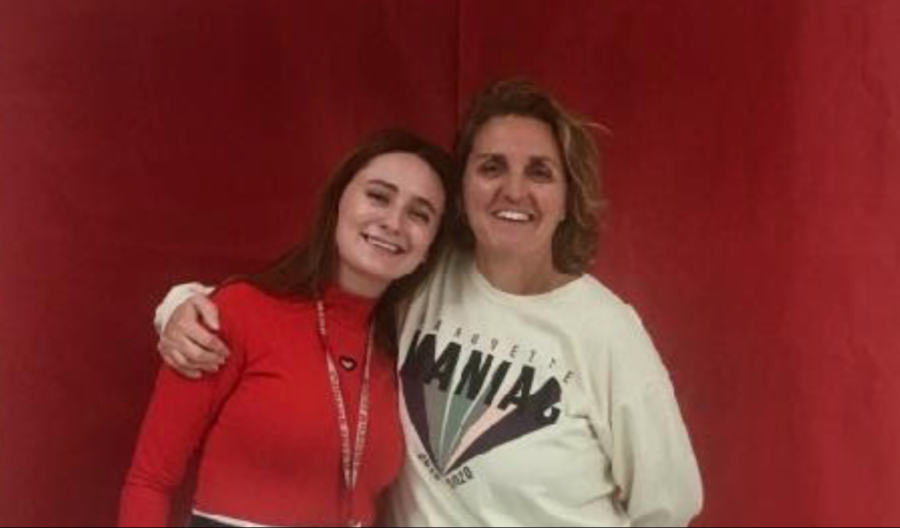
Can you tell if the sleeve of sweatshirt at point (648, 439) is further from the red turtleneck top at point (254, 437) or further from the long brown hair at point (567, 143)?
the red turtleneck top at point (254, 437)

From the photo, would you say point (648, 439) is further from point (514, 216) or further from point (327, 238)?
point (327, 238)

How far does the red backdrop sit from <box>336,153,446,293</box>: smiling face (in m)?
0.04

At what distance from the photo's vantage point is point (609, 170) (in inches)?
36.6

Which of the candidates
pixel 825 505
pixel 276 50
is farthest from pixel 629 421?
pixel 276 50

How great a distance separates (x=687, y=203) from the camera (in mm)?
925

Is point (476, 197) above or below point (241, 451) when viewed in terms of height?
above

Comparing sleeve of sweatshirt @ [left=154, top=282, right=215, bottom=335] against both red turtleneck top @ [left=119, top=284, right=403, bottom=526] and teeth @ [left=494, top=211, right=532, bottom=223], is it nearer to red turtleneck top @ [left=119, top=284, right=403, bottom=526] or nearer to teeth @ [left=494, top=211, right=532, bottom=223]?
red turtleneck top @ [left=119, top=284, right=403, bottom=526]

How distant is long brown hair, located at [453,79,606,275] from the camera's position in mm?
917

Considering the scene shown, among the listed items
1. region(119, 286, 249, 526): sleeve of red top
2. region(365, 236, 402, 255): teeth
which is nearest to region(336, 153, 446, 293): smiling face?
region(365, 236, 402, 255): teeth

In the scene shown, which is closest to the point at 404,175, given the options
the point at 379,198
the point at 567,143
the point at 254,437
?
the point at 379,198

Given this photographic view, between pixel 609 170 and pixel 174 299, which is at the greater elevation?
pixel 609 170

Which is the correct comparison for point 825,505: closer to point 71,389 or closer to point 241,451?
point 241,451

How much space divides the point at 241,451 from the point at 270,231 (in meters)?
0.19

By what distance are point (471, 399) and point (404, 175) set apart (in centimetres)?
20
